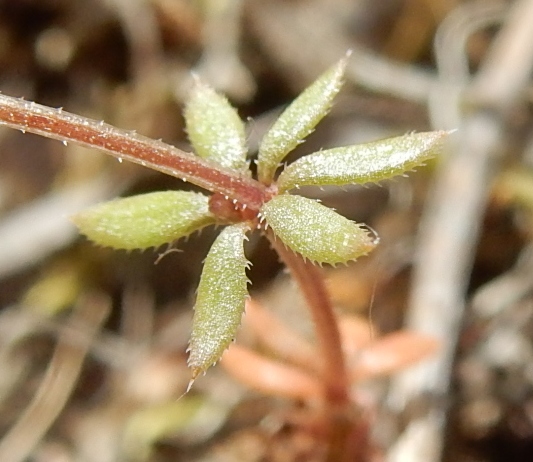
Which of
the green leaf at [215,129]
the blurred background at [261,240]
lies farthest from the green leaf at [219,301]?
the blurred background at [261,240]

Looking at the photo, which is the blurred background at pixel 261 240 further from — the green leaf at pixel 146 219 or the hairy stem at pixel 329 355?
the green leaf at pixel 146 219

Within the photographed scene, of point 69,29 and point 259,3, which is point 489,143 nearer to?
point 259,3

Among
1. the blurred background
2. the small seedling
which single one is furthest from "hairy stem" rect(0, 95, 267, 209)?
the blurred background

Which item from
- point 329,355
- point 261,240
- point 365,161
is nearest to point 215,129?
point 365,161

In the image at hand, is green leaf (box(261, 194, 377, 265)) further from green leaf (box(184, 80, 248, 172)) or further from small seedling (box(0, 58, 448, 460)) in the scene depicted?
green leaf (box(184, 80, 248, 172))

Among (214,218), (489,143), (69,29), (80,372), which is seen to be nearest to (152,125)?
(69,29)

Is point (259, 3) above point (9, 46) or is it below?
above
